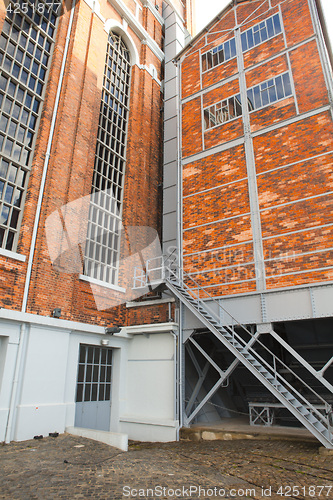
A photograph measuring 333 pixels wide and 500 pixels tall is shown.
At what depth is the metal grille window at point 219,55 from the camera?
42.0ft

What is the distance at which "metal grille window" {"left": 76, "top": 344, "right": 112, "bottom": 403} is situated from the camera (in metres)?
10.6

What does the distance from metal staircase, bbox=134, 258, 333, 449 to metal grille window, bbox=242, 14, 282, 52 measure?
8262mm

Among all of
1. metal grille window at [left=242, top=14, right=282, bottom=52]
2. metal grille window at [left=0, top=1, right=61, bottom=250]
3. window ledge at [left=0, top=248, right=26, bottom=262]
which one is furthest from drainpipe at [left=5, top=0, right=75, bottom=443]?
metal grille window at [left=242, top=14, right=282, bottom=52]

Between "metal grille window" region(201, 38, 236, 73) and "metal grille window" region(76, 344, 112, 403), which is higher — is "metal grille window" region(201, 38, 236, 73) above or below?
above

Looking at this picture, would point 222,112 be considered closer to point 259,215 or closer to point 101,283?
point 259,215

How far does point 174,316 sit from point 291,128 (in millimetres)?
6650

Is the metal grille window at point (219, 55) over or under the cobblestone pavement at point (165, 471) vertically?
over

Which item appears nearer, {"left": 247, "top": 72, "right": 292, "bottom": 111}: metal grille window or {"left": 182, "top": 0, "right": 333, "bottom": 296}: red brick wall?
{"left": 182, "top": 0, "right": 333, "bottom": 296}: red brick wall

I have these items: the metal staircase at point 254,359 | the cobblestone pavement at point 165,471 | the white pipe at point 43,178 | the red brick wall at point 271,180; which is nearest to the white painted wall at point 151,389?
the metal staircase at point 254,359

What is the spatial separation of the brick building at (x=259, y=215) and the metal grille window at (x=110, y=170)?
289 cm

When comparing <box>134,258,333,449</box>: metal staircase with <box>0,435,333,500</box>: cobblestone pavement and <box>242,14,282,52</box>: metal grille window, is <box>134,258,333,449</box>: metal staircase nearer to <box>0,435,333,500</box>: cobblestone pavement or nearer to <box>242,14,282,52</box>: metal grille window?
<box>0,435,333,500</box>: cobblestone pavement

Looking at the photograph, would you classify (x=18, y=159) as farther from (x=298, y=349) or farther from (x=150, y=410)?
(x=298, y=349)

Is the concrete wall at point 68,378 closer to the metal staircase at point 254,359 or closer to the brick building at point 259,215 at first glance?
the brick building at point 259,215

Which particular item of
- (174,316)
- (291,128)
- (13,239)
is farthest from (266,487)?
(291,128)
